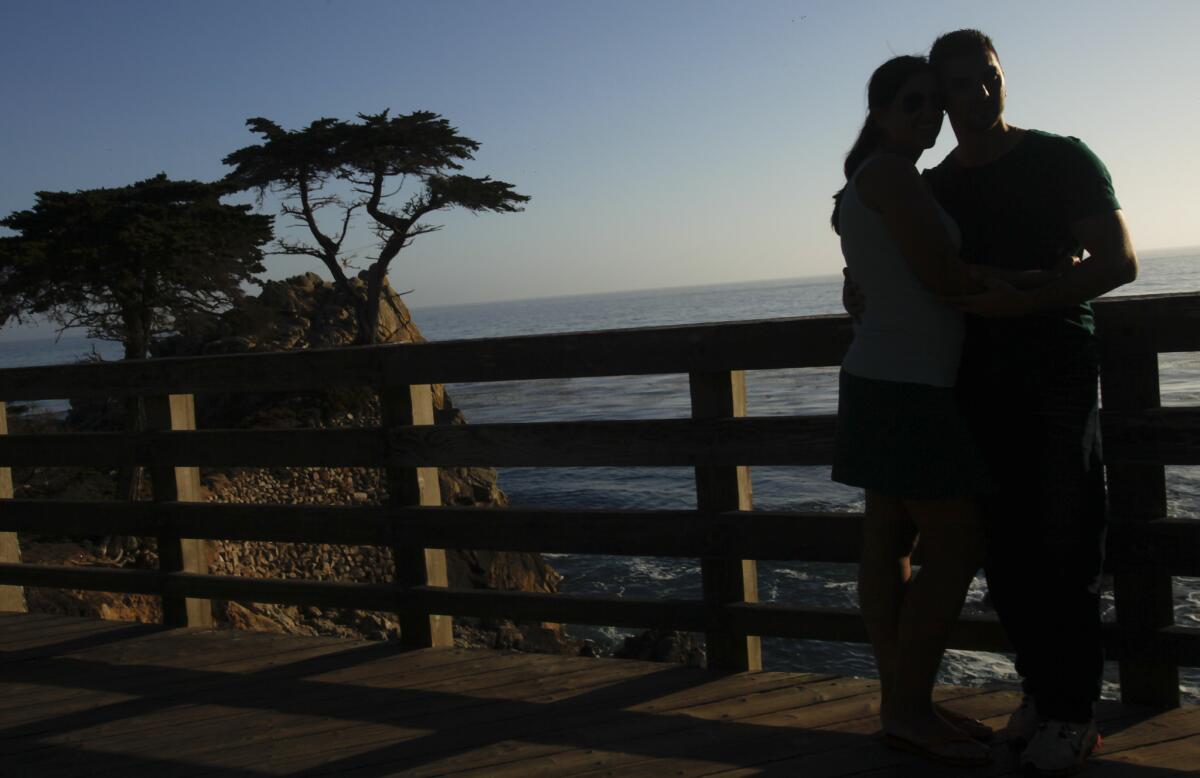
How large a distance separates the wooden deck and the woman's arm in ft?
3.63

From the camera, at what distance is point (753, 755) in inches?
105

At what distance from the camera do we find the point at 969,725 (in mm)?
2645

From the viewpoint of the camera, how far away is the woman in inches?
91.6

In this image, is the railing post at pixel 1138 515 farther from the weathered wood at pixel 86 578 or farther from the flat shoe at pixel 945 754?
the weathered wood at pixel 86 578

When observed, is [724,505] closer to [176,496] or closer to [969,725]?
[969,725]

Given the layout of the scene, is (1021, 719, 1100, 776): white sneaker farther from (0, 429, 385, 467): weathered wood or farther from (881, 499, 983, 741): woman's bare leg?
(0, 429, 385, 467): weathered wood

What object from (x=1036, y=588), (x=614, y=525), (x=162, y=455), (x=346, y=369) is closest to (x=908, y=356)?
(x=1036, y=588)

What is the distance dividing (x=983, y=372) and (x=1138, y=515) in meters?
0.66

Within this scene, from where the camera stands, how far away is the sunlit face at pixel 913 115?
2381 mm

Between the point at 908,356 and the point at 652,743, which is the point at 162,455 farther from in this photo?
the point at 908,356

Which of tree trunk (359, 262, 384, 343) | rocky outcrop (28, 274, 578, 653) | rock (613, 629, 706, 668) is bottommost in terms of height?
rock (613, 629, 706, 668)

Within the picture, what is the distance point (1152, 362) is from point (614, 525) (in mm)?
1558

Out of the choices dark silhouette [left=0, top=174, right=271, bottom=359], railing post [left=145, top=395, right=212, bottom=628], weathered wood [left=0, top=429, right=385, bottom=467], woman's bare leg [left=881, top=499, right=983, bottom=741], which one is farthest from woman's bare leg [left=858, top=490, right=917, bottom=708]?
dark silhouette [left=0, top=174, right=271, bottom=359]

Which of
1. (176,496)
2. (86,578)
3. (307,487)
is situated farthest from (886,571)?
(307,487)
